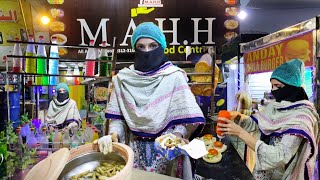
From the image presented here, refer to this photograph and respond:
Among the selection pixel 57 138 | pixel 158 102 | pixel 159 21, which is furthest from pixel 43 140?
pixel 159 21

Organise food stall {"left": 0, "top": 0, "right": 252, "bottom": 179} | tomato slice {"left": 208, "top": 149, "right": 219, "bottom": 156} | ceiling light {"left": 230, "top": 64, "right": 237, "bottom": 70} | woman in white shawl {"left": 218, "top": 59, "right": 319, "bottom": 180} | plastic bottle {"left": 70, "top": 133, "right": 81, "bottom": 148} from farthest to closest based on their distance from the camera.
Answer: ceiling light {"left": 230, "top": 64, "right": 237, "bottom": 70} < plastic bottle {"left": 70, "top": 133, "right": 81, "bottom": 148} < food stall {"left": 0, "top": 0, "right": 252, "bottom": 179} < tomato slice {"left": 208, "top": 149, "right": 219, "bottom": 156} < woman in white shawl {"left": 218, "top": 59, "right": 319, "bottom": 180}

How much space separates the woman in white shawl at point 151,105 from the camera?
1601mm

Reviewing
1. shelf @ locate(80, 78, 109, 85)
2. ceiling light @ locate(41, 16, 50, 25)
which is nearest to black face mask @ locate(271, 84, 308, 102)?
shelf @ locate(80, 78, 109, 85)

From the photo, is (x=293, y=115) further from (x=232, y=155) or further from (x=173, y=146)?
(x=173, y=146)

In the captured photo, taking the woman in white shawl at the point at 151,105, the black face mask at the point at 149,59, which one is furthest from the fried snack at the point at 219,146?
the black face mask at the point at 149,59

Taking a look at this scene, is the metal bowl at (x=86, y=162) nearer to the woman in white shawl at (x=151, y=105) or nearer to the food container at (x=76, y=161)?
the food container at (x=76, y=161)

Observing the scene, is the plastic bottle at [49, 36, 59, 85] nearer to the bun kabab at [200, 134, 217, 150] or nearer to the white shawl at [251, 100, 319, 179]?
the bun kabab at [200, 134, 217, 150]

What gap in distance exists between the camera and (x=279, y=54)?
2.65 meters

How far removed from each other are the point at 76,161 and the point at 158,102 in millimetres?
562

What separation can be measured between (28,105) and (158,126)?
1625 mm

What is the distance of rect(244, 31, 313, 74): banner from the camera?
7.00 feet

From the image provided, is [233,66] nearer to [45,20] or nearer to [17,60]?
[45,20]

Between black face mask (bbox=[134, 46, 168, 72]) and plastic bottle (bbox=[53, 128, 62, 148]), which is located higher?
black face mask (bbox=[134, 46, 168, 72])

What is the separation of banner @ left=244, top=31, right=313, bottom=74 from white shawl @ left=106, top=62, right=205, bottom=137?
3.37ft
